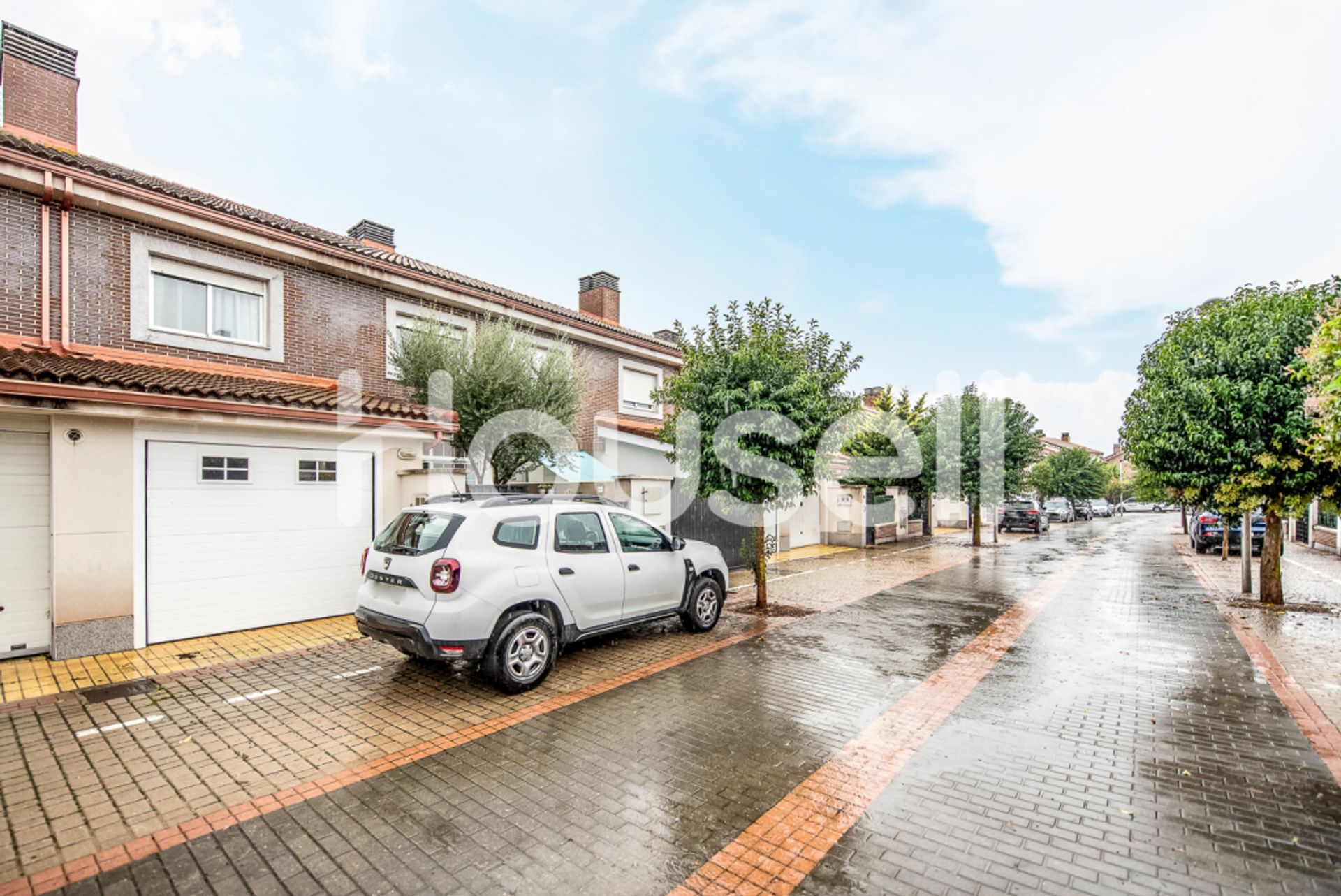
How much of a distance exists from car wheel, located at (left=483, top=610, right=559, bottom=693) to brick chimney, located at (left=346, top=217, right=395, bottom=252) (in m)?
12.3

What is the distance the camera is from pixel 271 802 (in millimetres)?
3777

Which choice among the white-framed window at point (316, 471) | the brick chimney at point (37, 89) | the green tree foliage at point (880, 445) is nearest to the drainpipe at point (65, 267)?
the brick chimney at point (37, 89)

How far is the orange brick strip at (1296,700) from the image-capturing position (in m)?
4.65

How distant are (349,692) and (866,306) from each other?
74.0 feet

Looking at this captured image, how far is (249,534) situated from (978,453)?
20.4 metres

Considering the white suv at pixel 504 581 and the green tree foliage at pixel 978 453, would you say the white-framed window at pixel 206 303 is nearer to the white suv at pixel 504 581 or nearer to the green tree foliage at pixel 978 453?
the white suv at pixel 504 581

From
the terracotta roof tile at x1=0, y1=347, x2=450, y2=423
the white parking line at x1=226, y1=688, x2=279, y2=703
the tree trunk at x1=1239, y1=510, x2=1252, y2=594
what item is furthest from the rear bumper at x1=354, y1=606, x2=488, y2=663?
the tree trunk at x1=1239, y1=510, x2=1252, y2=594

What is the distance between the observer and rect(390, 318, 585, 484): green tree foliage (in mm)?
10828

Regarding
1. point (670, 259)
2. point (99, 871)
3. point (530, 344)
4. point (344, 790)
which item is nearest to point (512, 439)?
point (530, 344)

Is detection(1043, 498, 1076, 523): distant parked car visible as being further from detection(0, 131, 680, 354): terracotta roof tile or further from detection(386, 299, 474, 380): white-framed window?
detection(386, 299, 474, 380): white-framed window

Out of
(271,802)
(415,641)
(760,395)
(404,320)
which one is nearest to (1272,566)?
(760,395)

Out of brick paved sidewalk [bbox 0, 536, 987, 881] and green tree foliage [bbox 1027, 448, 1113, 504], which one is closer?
brick paved sidewalk [bbox 0, 536, 987, 881]

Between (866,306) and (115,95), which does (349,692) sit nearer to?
(115,95)

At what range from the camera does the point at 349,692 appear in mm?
5738
